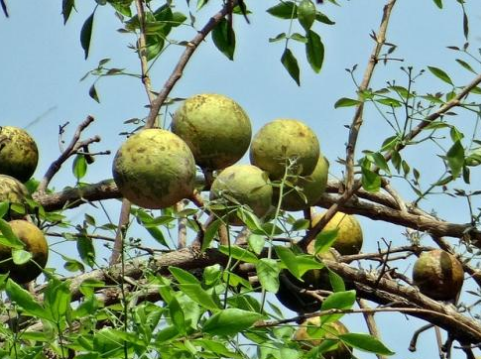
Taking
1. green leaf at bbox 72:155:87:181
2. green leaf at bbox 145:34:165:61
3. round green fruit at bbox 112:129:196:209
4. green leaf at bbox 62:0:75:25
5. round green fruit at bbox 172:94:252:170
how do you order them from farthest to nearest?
1. green leaf at bbox 72:155:87:181
2. green leaf at bbox 145:34:165:61
3. green leaf at bbox 62:0:75:25
4. round green fruit at bbox 172:94:252:170
5. round green fruit at bbox 112:129:196:209

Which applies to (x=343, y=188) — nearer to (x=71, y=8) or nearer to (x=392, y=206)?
(x=392, y=206)

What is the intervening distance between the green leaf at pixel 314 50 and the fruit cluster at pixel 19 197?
0.73m

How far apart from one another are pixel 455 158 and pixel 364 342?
547mm

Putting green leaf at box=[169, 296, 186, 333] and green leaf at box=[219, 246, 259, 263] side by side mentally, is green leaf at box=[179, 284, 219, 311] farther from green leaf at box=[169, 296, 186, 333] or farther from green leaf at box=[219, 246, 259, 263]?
green leaf at box=[219, 246, 259, 263]

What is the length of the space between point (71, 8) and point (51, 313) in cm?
99

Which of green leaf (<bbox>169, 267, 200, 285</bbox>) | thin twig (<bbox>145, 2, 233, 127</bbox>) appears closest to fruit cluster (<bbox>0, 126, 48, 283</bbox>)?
thin twig (<bbox>145, 2, 233, 127</bbox>)

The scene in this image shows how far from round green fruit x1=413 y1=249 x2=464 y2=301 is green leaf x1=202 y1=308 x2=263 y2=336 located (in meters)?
1.03

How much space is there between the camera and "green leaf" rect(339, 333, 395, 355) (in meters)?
2.44

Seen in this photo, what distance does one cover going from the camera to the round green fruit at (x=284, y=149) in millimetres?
A: 2961

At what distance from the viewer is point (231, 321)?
2.19 meters

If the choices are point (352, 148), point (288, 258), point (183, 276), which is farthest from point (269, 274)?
point (352, 148)

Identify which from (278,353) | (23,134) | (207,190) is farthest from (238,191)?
(23,134)

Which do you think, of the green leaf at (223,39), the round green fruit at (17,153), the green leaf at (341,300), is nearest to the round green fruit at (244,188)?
the green leaf at (341,300)

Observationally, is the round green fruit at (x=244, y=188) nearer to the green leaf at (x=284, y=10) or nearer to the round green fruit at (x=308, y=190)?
the round green fruit at (x=308, y=190)
